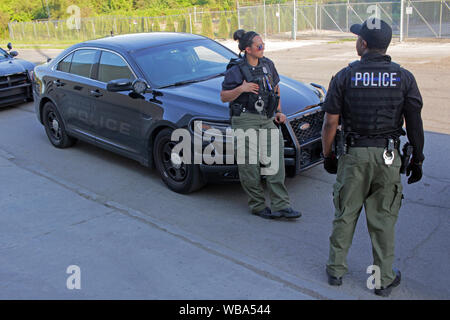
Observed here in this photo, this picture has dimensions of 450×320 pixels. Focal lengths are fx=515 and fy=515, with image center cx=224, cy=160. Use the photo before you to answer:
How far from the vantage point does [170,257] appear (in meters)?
4.36

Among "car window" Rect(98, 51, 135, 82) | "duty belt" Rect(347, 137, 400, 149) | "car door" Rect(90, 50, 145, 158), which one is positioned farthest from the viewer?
"car window" Rect(98, 51, 135, 82)

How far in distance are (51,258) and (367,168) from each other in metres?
2.73

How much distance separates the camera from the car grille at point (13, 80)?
11.4 metres

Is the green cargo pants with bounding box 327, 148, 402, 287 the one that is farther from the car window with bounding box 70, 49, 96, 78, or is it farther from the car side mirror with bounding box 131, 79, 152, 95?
the car window with bounding box 70, 49, 96, 78

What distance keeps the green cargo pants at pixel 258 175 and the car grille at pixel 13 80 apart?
8.14m

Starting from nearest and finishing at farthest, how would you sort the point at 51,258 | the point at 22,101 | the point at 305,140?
1. the point at 51,258
2. the point at 305,140
3. the point at 22,101

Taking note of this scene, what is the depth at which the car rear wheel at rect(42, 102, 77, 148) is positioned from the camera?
7.95 m

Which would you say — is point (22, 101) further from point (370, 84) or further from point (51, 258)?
point (370, 84)

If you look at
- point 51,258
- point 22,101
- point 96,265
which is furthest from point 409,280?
point 22,101

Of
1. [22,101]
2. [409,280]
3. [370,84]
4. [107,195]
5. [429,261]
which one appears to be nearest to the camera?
[370,84]

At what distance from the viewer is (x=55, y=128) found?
8164 millimetres

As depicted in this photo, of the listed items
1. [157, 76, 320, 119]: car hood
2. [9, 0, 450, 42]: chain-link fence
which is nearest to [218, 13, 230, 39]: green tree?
[9, 0, 450, 42]: chain-link fence

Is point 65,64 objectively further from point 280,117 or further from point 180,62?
point 280,117

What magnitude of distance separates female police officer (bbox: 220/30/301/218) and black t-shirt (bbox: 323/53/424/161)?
1.29m
